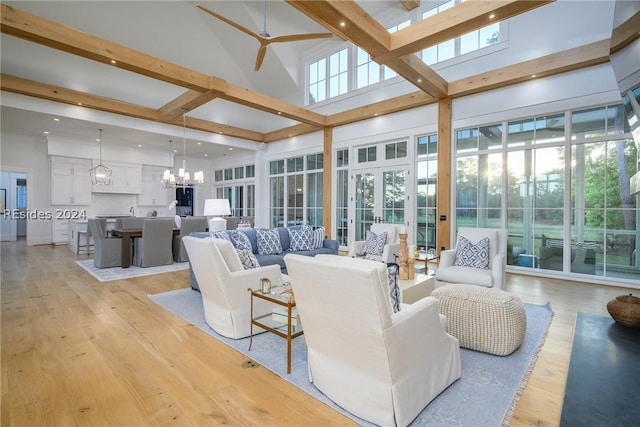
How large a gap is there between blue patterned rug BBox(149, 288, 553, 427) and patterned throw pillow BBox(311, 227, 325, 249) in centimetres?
235

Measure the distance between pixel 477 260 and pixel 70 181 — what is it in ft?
35.0

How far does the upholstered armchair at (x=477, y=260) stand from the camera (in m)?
3.62

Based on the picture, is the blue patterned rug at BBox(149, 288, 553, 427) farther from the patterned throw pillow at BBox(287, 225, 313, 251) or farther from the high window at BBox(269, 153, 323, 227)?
the high window at BBox(269, 153, 323, 227)

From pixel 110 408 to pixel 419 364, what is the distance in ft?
5.70

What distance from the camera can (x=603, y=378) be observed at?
1.21 metres

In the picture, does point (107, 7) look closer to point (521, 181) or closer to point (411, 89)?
point (411, 89)

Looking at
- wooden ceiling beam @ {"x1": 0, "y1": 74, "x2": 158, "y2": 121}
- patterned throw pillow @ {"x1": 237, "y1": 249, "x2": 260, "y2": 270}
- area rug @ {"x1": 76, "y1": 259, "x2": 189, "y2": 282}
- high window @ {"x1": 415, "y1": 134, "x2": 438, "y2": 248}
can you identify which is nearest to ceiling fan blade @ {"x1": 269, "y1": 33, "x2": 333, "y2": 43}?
patterned throw pillow @ {"x1": 237, "y1": 249, "x2": 260, "y2": 270}

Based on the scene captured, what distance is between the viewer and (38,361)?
2.26 metres

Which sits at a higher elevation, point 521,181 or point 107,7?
point 107,7

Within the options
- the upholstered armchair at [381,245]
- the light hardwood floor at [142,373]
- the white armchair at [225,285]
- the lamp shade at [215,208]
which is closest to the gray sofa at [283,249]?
the upholstered armchair at [381,245]

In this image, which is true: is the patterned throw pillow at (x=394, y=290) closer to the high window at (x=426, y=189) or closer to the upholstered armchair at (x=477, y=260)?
the upholstered armchair at (x=477, y=260)

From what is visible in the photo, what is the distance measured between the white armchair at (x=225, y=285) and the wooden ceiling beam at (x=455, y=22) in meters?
3.31

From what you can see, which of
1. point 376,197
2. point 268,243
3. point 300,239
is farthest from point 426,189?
point 268,243

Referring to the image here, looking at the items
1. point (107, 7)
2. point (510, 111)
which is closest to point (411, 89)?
point (510, 111)
